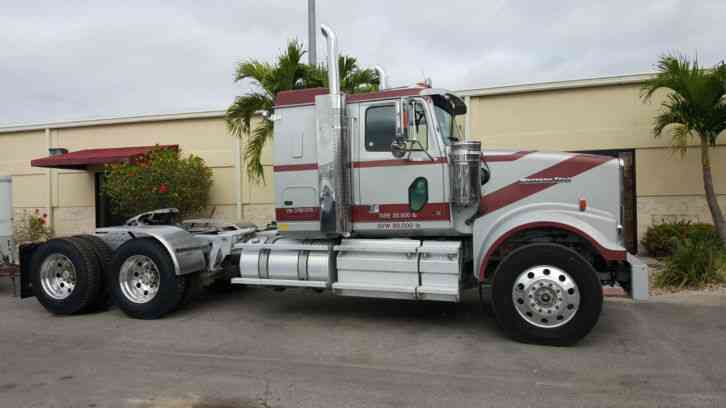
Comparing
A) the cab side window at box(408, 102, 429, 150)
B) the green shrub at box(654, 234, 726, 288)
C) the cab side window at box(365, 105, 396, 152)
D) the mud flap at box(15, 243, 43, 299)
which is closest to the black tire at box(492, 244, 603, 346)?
the cab side window at box(408, 102, 429, 150)

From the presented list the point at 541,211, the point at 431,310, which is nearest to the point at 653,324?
the point at 541,211

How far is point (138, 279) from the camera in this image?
700cm

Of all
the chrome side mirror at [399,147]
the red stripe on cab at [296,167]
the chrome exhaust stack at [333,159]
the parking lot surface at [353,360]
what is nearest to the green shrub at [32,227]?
the parking lot surface at [353,360]

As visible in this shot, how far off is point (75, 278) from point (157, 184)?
5520mm

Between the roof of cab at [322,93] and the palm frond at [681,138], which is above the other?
the roof of cab at [322,93]

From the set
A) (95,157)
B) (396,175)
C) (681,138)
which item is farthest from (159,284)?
(681,138)

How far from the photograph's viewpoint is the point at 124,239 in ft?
24.6

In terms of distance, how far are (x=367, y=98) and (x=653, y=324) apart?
14.5ft

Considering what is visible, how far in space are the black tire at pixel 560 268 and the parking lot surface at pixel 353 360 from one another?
172 mm

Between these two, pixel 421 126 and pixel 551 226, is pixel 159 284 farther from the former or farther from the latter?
pixel 551 226

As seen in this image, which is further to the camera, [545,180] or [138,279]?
[138,279]

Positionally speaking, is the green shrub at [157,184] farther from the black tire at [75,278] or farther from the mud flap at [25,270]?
the black tire at [75,278]

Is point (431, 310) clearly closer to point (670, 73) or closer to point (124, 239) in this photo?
point (124, 239)

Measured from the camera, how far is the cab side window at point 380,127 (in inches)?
240
